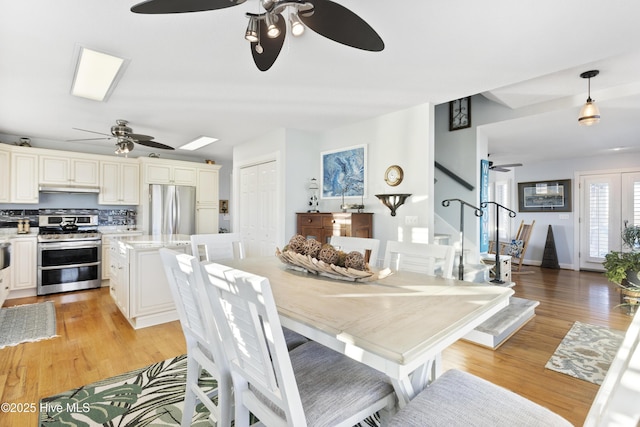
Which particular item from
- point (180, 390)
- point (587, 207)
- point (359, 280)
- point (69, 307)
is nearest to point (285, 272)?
point (359, 280)

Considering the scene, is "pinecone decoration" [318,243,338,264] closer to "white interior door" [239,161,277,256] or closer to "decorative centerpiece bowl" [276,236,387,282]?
"decorative centerpiece bowl" [276,236,387,282]

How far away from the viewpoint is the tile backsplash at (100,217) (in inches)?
185

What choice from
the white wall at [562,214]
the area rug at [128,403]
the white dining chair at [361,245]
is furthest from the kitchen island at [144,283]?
the white wall at [562,214]

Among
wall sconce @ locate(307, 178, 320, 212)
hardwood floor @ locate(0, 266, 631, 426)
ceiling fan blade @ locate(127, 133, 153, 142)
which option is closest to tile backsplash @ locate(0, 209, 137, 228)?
hardwood floor @ locate(0, 266, 631, 426)

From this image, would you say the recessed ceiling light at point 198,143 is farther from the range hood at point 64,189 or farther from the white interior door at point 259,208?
the range hood at point 64,189

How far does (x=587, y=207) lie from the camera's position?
21.0 feet

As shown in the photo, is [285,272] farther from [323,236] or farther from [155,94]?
[155,94]

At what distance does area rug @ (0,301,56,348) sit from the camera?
2.87 meters

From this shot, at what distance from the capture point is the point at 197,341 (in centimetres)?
154

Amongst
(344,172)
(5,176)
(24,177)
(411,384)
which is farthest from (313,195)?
(5,176)

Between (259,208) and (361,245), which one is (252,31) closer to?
(361,245)

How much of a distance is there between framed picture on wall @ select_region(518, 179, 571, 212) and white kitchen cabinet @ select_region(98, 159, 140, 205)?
8.42 metres

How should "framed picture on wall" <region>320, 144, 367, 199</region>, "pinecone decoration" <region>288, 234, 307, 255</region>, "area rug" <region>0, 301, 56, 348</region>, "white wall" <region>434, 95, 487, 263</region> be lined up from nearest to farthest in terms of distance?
"pinecone decoration" <region>288, 234, 307, 255</region>, "area rug" <region>0, 301, 56, 348</region>, "framed picture on wall" <region>320, 144, 367, 199</region>, "white wall" <region>434, 95, 487, 263</region>

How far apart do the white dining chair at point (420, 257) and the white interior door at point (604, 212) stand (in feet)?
21.1
